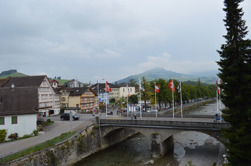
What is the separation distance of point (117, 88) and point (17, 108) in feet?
315

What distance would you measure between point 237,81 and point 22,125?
107ft

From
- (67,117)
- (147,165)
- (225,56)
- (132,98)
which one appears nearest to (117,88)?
(132,98)

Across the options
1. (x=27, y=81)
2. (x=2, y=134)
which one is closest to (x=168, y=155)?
(x=2, y=134)

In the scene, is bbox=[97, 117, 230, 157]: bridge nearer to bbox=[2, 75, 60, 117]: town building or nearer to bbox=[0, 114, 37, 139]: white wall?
bbox=[0, 114, 37, 139]: white wall

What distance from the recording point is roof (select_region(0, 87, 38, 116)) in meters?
32.4

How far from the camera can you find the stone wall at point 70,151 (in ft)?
74.2

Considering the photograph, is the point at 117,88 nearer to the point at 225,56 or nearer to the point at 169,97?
the point at 169,97

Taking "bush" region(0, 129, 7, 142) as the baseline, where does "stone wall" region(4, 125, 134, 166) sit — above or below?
below

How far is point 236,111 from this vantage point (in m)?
16.3

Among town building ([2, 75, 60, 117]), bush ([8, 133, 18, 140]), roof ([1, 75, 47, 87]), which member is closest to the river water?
bush ([8, 133, 18, 140])

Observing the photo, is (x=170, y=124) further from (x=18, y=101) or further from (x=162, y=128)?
(x=18, y=101)

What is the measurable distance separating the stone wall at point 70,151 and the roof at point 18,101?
9990 mm

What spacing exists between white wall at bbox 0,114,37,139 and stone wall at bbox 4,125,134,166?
9154 mm

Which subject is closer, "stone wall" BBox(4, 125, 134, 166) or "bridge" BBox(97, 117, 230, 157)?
"stone wall" BBox(4, 125, 134, 166)
